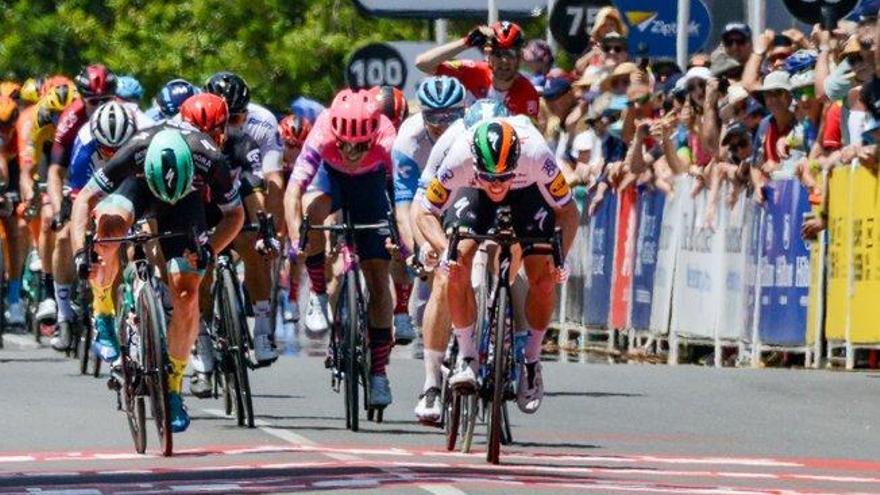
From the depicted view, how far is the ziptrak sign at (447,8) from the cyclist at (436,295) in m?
14.1

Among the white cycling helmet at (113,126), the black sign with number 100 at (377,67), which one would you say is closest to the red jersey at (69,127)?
the white cycling helmet at (113,126)

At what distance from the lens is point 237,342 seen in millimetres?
17375

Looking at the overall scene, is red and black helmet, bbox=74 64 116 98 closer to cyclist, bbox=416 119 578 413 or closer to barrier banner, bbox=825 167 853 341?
barrier banner, bbox=825 167 853 341

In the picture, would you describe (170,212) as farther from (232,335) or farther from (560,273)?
(560,273)

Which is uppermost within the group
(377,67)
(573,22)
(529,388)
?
(573,22)

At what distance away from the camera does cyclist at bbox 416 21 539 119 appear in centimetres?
1847

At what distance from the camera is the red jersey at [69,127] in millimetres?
22234

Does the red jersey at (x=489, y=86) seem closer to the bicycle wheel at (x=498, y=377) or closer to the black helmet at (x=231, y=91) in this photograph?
the black helmet at (x=231, y=91)

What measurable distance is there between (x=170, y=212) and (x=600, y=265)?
10447 millimetres

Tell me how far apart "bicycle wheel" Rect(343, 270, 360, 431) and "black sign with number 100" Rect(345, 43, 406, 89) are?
13.8 meters

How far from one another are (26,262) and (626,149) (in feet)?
18.5

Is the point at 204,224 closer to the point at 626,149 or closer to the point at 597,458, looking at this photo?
the point at 597,458

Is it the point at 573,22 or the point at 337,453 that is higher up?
the point at 573,22

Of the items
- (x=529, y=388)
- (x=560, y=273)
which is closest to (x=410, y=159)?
(x=529, y=388)
